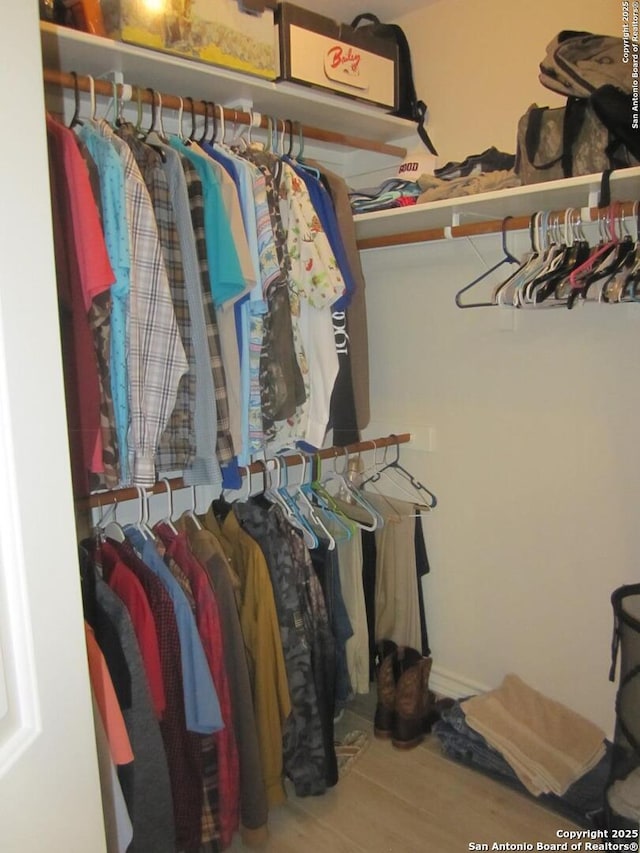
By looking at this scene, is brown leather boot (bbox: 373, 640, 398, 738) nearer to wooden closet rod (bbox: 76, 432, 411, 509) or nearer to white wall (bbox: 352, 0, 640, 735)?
white wall (bbox: 352, 0, 640, 735)

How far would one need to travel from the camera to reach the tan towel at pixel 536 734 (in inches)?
77.0

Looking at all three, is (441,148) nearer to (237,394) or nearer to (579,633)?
(237,394)

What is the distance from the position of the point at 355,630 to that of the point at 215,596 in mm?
624

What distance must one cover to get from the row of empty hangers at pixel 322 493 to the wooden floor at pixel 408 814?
2.44ft

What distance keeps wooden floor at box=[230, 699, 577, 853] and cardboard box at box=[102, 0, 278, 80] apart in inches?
81.3

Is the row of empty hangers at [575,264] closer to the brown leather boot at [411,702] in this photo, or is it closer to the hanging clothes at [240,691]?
the hanging clothes at [240,691]

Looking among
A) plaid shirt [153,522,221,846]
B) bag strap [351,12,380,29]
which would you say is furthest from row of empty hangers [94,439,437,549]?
bag strap [351,12,380,29]

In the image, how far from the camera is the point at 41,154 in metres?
0.64

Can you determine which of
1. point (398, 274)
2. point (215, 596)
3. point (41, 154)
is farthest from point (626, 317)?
point (41, 154)

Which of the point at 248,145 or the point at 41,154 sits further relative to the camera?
the point at 248,145

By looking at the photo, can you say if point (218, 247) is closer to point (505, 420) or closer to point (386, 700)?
point (505, 420)

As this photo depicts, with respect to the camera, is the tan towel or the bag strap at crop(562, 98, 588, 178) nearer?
the bag strap at crop(562, 98, 588, 178)

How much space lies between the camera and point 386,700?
227cm

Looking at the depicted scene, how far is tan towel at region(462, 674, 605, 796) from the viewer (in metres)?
1.96
